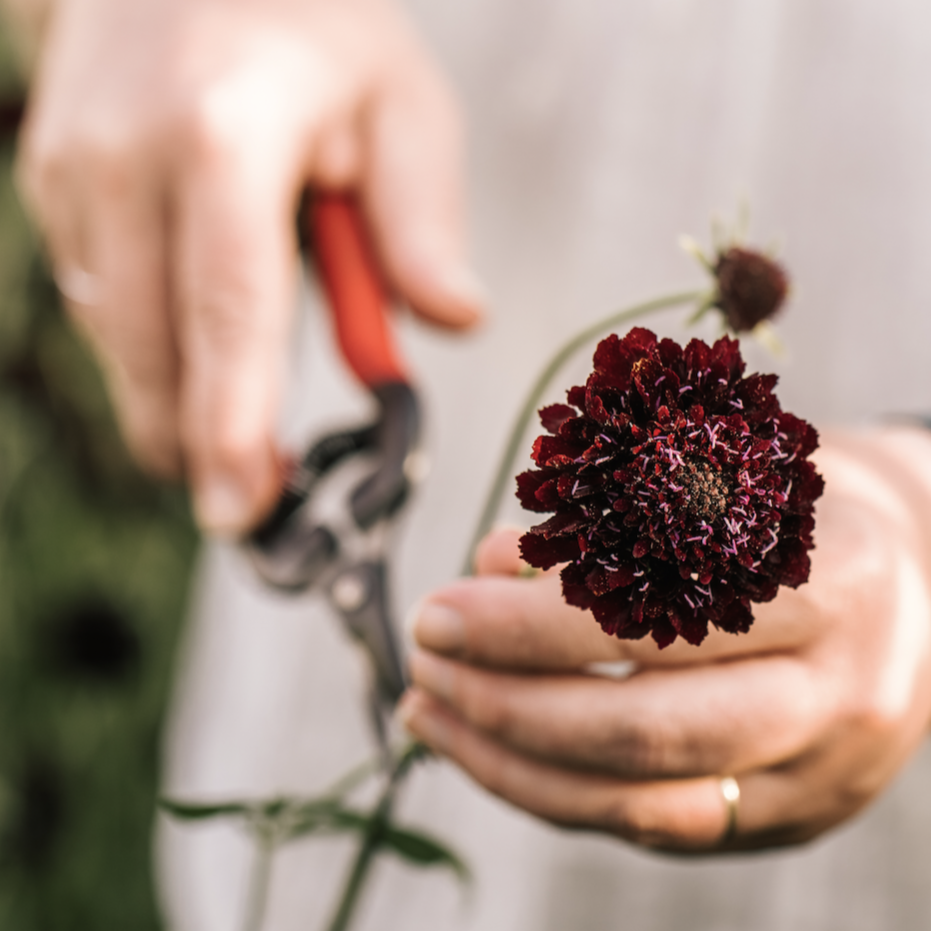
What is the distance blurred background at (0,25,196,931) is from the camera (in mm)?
829

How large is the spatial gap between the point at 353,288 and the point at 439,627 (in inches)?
8.3

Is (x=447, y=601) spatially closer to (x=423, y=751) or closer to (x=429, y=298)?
(x=423, y=751)

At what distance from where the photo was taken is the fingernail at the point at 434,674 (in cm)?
20

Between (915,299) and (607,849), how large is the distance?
25 cm

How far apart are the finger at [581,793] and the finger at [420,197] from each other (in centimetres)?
19

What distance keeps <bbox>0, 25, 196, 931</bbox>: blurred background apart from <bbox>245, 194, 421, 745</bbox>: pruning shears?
577 mm

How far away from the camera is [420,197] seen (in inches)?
15.3

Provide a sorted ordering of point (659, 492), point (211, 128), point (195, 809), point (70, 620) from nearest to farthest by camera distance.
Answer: point (659, 492) → point (195, 809) → point (211, 128) → point (70, 620)

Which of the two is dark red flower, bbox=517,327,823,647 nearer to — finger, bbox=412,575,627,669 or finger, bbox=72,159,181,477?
finger, bbox=412,575,627,669

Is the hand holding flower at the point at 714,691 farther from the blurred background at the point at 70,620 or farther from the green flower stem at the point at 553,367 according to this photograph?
→ the blurred background at the point at 70,620

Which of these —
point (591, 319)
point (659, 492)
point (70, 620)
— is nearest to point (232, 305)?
point (591, 319)

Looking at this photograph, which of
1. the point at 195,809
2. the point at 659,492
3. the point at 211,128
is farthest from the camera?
the point at 211,128

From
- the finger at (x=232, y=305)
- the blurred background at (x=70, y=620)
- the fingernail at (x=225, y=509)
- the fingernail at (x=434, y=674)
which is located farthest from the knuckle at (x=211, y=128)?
the blurred background at (x=70, y=620)

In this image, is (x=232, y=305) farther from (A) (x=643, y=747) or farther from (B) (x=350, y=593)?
(A) (x=643, y=747)
